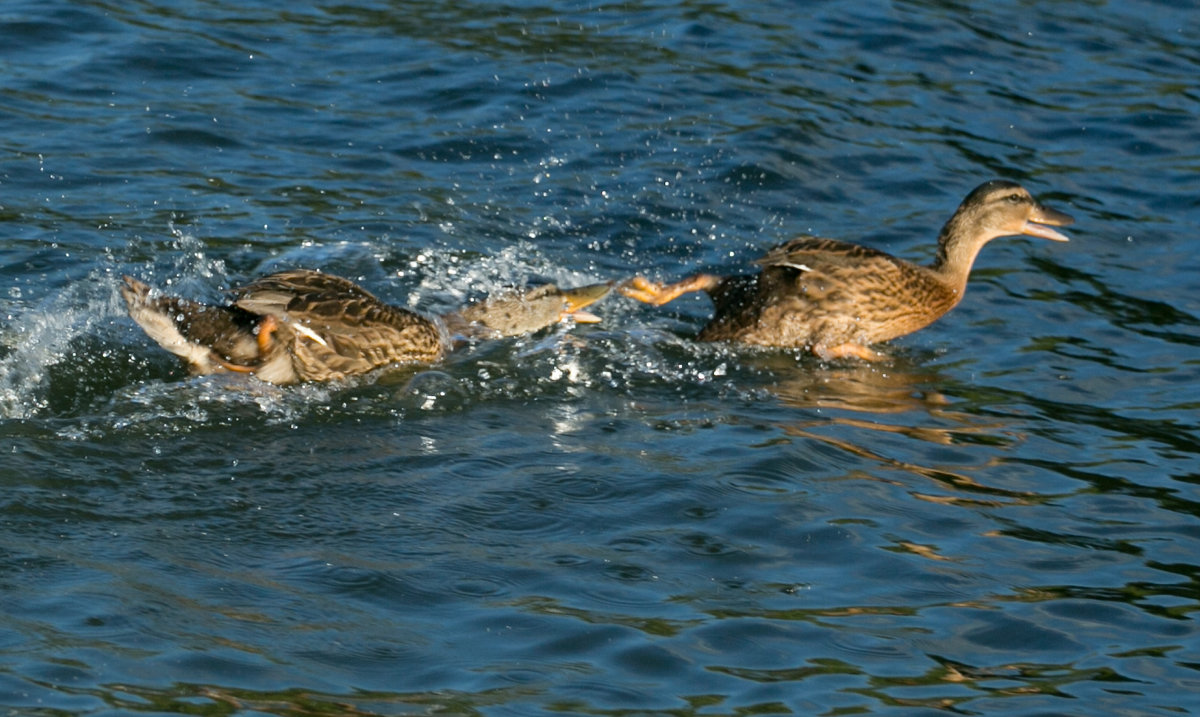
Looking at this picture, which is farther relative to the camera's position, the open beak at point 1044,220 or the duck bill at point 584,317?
the open beak at point 1044,220

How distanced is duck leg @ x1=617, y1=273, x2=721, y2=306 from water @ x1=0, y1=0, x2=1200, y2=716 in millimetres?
227

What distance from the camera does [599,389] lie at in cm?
779

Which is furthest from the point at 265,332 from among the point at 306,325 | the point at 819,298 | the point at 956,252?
the point at 956,252

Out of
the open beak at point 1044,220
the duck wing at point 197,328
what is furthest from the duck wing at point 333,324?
the open beak at point 1044,220

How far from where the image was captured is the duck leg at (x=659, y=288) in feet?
28.1

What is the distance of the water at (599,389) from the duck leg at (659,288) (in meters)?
0.23

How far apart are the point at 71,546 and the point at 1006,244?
6910 millimetres

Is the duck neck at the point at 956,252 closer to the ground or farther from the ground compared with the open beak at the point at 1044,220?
closer to the ground

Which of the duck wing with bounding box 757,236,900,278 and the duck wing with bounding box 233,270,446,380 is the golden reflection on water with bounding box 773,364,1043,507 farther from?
the duck wing with bounding box 233,270,446,380

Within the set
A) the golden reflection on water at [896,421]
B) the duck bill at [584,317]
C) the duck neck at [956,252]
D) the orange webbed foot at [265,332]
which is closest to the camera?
the golden reflection on water at [896,421]

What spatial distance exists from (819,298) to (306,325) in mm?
2706

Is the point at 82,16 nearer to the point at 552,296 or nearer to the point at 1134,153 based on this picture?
the point at 552,296

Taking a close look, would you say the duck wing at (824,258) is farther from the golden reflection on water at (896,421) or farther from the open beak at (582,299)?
the open beak at (582,299)

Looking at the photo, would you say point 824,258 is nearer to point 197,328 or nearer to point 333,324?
point 333,324
